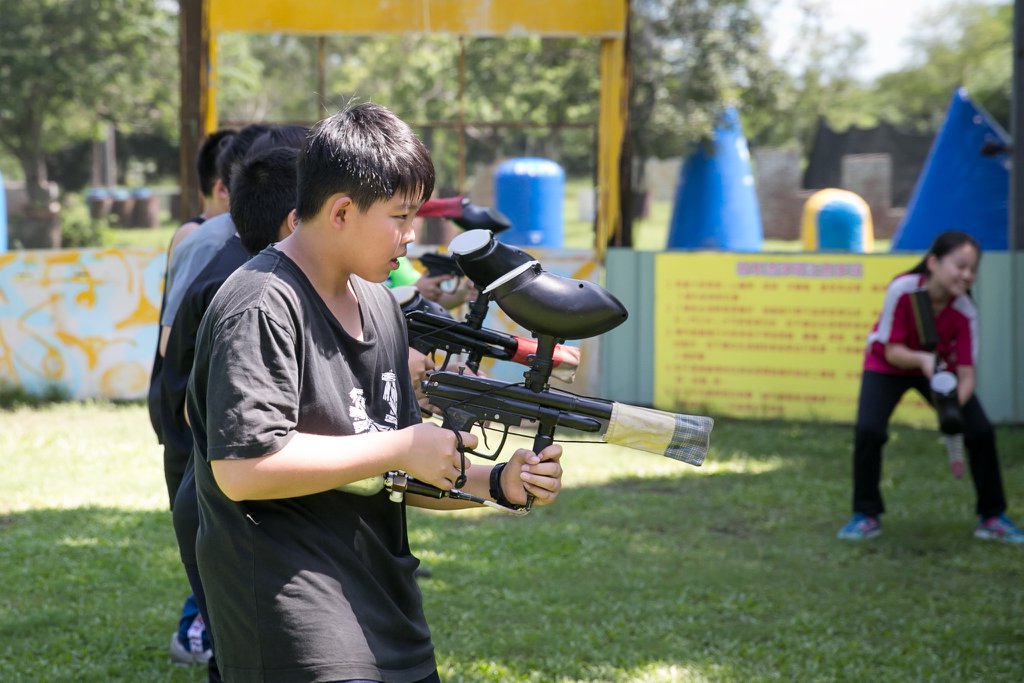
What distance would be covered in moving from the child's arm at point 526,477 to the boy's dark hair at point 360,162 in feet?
1.73

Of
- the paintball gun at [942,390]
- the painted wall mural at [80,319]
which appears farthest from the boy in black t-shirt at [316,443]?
the painted wall mural at [80,319]

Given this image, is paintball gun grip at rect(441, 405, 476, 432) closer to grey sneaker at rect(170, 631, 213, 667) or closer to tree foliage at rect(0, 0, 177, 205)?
grey sneaker at rect(170, 631, 213, 667)

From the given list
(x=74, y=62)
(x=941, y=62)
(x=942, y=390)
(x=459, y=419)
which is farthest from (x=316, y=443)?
(x=941, y=62)

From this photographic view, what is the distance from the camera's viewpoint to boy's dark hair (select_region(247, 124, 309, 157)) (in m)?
2.93

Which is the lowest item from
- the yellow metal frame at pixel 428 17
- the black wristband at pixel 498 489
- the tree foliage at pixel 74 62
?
the black wristband at pixel 498 489

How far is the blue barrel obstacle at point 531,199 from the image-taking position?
461 inches

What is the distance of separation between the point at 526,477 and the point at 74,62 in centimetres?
2962

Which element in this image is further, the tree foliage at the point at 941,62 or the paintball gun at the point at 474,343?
the tree foliage at the point at 941,62

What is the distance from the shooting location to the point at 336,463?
1.89m

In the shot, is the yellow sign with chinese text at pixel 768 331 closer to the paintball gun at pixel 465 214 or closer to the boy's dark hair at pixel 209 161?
the paintball gun at pixel 465 214

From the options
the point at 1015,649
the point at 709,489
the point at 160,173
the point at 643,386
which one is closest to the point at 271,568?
the point at 1015,649

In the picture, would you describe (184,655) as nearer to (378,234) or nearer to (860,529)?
(378,234)

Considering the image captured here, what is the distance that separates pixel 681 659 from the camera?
173 inches

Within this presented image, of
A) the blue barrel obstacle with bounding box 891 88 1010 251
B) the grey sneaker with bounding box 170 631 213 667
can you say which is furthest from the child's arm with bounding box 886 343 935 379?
the blue barrel obstacle with bounding box 891 88 1010 251
